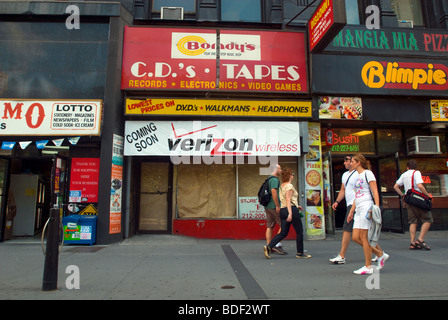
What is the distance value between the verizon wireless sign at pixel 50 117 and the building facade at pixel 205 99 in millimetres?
101

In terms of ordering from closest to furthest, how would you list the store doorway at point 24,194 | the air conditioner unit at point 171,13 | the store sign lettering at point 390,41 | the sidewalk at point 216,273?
the sidewalk at point 216,273
the store doorway at point 24,194
the store sign lettering at point 390,41
the air conditioner unit at point 171,13

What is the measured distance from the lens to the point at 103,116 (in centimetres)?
807

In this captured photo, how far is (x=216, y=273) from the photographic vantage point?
4.93 metres

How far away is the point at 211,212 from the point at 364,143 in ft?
18.4

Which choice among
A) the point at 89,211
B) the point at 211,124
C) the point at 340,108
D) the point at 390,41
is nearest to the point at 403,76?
the point at 390,41

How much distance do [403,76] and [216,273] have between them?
8.22m

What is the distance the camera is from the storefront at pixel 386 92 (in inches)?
356

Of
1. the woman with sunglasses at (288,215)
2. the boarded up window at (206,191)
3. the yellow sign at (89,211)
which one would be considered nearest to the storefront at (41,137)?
the yellow sign at (89,211)

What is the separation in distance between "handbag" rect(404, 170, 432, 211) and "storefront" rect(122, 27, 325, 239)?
2.35m

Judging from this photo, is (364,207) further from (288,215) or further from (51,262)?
(51,262)

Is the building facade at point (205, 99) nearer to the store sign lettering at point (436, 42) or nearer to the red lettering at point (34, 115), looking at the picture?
the store sign lettering at point (436, 42)

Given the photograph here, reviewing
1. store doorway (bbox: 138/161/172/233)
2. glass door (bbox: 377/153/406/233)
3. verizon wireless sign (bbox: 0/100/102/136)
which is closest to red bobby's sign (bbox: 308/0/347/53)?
glass door (bbox: 377/153/406/233)

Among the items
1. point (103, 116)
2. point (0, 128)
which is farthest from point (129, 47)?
point (0, 128)

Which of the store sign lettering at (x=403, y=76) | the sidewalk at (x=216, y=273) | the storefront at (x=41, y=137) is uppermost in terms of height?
the store sign lettering at (x=403, y=76)
